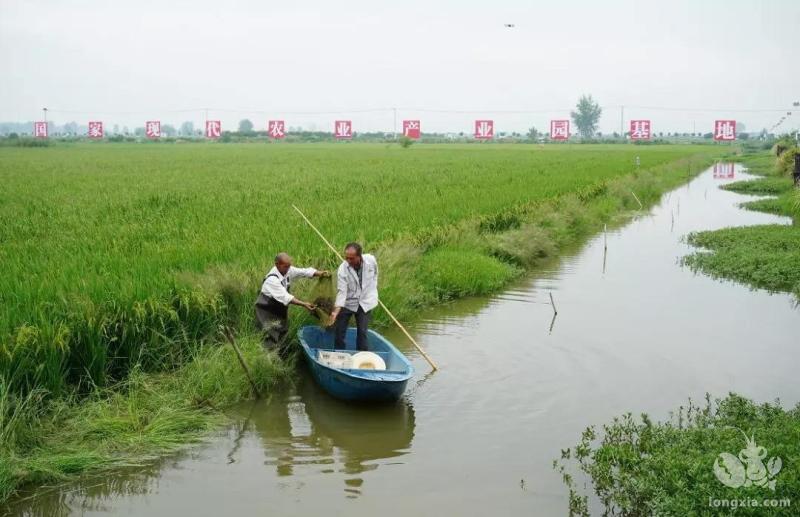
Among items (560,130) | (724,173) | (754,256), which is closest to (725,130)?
(560,130)

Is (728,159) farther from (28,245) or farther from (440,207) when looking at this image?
(28,245)

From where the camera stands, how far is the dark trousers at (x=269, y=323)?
289 inches

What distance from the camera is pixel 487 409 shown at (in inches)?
271

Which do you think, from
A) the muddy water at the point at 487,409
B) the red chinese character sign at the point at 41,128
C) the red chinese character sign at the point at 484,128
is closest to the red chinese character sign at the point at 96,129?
the red chinese character sign at the point at 41,128

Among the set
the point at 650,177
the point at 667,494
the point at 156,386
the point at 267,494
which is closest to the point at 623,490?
the point at 667,494

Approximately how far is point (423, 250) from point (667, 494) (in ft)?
24.6

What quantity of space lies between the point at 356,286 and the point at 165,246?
360cm

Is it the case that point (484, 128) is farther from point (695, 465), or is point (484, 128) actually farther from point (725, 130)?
point (695, 465)

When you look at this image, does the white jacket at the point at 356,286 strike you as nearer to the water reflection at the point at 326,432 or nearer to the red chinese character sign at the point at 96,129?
the water reflection at the point at 326,432

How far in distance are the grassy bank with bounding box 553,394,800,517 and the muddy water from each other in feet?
1.13

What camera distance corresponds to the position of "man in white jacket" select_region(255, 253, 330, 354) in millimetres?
7175

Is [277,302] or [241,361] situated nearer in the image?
[241,361]

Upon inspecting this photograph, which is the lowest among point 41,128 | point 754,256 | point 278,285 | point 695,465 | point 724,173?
point 695,465

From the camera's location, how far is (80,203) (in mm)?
15812
